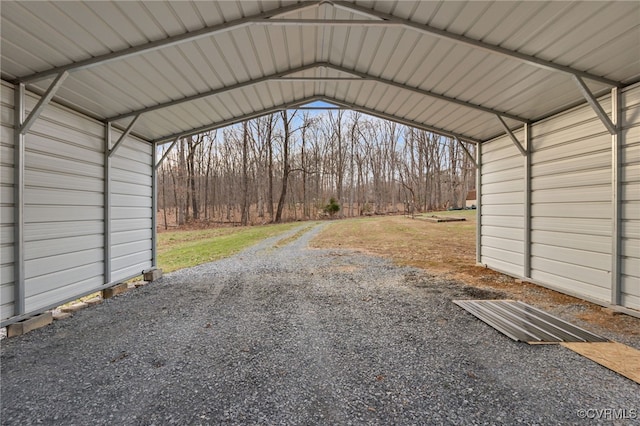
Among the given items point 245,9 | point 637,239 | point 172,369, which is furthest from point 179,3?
point 637,239

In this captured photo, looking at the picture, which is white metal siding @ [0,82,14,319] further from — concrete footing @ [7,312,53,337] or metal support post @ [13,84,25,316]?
concrete footing @ [7,312,53,337]

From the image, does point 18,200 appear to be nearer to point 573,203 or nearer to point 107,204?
point 107,204

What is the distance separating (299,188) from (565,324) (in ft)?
67.6

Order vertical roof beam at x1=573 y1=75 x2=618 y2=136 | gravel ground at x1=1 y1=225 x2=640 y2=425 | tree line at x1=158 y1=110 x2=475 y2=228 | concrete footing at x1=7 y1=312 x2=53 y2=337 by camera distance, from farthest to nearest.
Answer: tree line at x1=158 y1=110 x2=475 y2=228, vertical roof beam at x1=573 y1=75 x2=618 y2=136, concrete footing at x1=7 y1=312 x2=53 y2=337, gravel ground at x1=1 y1=225 x2=640 y2=425

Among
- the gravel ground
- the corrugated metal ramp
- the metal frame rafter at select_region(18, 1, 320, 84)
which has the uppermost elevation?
the metal frame rafter at select_region(18, 1, 320, 84)

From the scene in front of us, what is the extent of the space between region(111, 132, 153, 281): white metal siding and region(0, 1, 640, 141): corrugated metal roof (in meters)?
0.57

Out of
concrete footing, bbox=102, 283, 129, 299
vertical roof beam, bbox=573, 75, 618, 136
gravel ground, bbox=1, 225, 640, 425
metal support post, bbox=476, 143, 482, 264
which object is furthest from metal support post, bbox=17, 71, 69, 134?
metal support post, bbox=476, 143, 482, 264

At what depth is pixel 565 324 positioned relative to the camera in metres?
2.96

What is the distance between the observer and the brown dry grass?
3100 millimetres

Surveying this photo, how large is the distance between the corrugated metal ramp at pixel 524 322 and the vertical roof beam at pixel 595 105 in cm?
234

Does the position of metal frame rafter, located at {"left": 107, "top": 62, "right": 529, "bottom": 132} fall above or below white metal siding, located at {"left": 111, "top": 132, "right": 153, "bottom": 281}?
above

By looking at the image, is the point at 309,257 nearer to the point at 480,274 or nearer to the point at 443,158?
the point at 480,274

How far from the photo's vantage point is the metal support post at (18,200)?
2.79m

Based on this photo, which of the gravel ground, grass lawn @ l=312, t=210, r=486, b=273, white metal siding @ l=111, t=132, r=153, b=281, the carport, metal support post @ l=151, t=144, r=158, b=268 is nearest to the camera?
the gravel ground
